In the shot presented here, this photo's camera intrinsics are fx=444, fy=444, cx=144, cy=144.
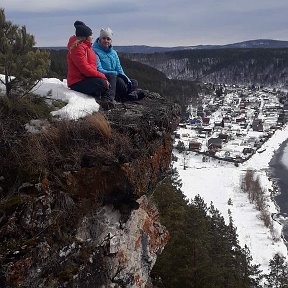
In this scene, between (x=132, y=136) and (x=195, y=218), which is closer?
(x=132, y=136)

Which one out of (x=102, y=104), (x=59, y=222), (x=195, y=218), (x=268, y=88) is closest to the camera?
(x=59, y=222)

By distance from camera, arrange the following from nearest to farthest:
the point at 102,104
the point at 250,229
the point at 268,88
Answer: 1. the point at 102,104
2. the point at 250,229
3. the point at 268,88

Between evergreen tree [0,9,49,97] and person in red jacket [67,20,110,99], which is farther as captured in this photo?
person in red jacket [67,20,110,99]

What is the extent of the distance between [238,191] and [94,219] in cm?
4042

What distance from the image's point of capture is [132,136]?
7141mm

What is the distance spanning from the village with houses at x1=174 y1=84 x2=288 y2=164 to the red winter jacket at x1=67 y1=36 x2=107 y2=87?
134ft

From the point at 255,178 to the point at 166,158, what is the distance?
42.5 m

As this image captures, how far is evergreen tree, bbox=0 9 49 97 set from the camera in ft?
22.5

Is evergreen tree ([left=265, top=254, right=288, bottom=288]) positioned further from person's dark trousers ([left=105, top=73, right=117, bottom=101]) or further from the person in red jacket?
the person in red jacket

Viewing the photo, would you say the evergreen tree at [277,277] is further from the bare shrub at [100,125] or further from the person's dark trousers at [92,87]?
the bare shrub at [100,125]

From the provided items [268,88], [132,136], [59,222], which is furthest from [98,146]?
[268,88]

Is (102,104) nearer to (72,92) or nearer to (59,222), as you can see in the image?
(72,92)

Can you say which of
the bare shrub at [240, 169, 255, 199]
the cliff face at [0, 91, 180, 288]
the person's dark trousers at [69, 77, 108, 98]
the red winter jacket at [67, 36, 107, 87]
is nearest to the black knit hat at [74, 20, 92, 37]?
the red winter jacket at [67, 36, 107, 87]

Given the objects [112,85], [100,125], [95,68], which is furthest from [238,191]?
[100,125]
